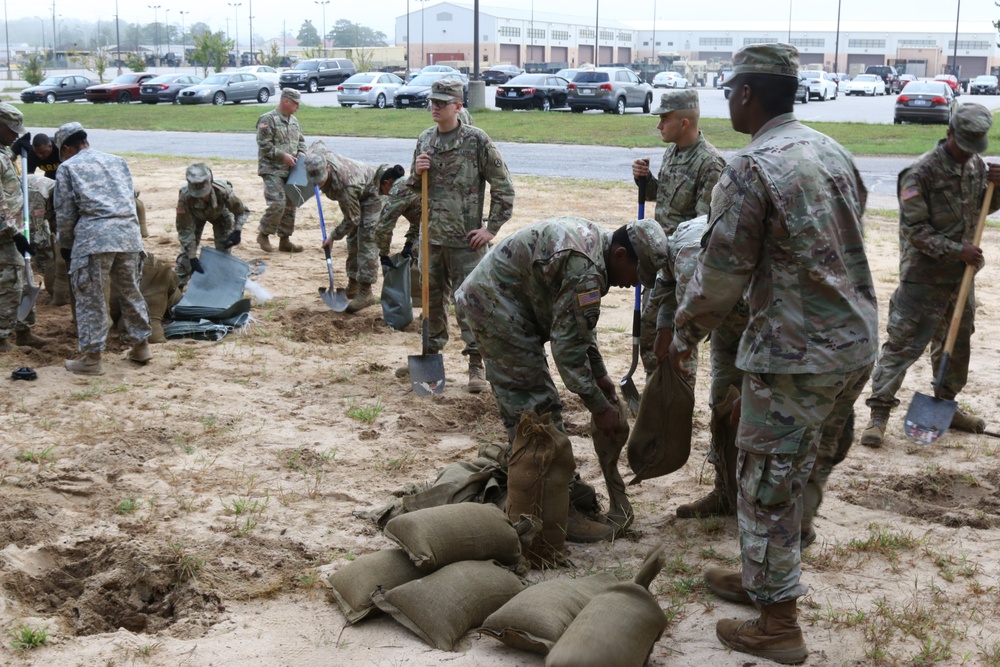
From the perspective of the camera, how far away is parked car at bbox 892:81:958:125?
28016 mm

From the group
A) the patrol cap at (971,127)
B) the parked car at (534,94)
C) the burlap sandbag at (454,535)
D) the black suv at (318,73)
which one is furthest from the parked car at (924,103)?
the burlap sandbag at (454,535)

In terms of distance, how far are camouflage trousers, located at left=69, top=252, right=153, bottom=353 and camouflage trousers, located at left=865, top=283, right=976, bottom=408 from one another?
5100 millimetres

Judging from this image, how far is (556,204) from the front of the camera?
13.9 meters

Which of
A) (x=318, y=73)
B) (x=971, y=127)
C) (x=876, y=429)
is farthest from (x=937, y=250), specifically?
(x=318, y=73)

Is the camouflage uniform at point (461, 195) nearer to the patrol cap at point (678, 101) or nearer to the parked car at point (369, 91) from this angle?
the patrol cap at point (678, 101)

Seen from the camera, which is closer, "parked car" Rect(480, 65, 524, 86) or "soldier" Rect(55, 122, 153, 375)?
"soldier" Rect(55, 122, 153, 375)

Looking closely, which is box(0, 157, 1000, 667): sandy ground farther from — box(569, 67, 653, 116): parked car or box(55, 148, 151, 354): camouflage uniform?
box(569, 67, 653, 116): parked car

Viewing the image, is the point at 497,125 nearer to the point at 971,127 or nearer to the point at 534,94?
the point at 534,94

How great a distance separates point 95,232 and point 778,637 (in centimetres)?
536

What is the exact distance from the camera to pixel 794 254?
337 centimetres

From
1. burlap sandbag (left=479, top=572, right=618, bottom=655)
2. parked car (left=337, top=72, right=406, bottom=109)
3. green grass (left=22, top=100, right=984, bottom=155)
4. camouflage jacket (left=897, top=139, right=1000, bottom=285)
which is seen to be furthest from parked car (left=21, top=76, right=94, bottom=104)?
burlap sandbag (left=479, top=572, right=618, bottom=655)

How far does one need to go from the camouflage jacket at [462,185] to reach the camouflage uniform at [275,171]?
15.3ft

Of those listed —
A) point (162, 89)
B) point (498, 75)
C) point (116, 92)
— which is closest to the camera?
point (162, 89)

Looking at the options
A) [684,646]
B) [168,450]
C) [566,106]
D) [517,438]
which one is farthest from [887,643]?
[566,106]
